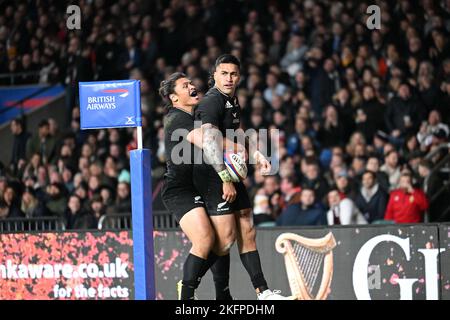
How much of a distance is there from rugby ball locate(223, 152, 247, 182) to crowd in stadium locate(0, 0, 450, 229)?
14.0 ft

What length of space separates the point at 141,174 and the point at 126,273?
380 cm

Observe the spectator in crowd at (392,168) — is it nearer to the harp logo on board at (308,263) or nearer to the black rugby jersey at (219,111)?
the harp logo on board at (308,263)

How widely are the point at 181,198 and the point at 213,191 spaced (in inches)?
11.6

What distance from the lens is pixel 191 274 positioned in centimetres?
873

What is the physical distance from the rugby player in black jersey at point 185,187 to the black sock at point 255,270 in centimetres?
29

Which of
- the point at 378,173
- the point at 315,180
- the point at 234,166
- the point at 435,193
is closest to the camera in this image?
the point at 234,166

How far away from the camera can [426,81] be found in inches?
567

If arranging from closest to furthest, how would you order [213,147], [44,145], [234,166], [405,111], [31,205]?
1. [213,147]
2. [234,166]
3. [405,111]
4. [31,205]
5. [44,145]

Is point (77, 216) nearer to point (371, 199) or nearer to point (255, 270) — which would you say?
point (371, 199)

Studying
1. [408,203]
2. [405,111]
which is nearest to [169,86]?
[408,203]

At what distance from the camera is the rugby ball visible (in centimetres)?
870

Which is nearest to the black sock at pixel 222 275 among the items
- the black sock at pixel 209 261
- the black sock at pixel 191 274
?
the black sock at pixel 209 261

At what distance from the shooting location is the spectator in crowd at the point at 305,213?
12.9m
